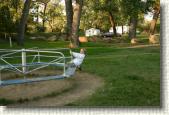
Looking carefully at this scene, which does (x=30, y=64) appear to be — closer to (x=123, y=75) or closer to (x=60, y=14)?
(x=123, y=75)

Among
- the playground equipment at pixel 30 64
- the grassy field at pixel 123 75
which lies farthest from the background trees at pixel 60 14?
the playground equipment at pixel 30 64

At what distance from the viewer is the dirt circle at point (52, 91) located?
7.71 metres

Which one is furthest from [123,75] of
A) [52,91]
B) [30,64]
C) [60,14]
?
[52,91]

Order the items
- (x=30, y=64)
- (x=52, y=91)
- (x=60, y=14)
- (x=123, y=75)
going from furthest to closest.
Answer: (x=60, y=14) < (x=123, y=75) < (x=30, y=64) < (x=52, y=91)

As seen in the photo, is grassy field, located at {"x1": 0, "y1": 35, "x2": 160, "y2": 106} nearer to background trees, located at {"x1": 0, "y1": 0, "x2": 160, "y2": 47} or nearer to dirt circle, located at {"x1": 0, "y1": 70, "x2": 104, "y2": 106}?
dirt circle, located at {"x1": 0, "y1": 70, "x2": 104, "y2": 106}

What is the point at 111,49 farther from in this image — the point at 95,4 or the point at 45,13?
the point at 45,13

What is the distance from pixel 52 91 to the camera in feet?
28.6

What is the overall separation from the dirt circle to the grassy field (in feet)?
1.03

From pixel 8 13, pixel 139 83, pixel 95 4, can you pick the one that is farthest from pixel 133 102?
pixel 95 4

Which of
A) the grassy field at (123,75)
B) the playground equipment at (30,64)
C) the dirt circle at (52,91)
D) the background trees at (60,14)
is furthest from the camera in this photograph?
the background trees at (60,14)

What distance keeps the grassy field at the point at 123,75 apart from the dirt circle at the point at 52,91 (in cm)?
31

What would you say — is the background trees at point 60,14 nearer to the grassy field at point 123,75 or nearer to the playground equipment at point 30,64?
the grassy field at point 123,75

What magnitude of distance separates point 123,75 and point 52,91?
10.2ft

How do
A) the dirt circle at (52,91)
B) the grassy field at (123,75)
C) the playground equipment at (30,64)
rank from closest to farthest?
the grassy field at (123,75)
the dirt circle at (52,91)
the playground equipment at (30,64)
